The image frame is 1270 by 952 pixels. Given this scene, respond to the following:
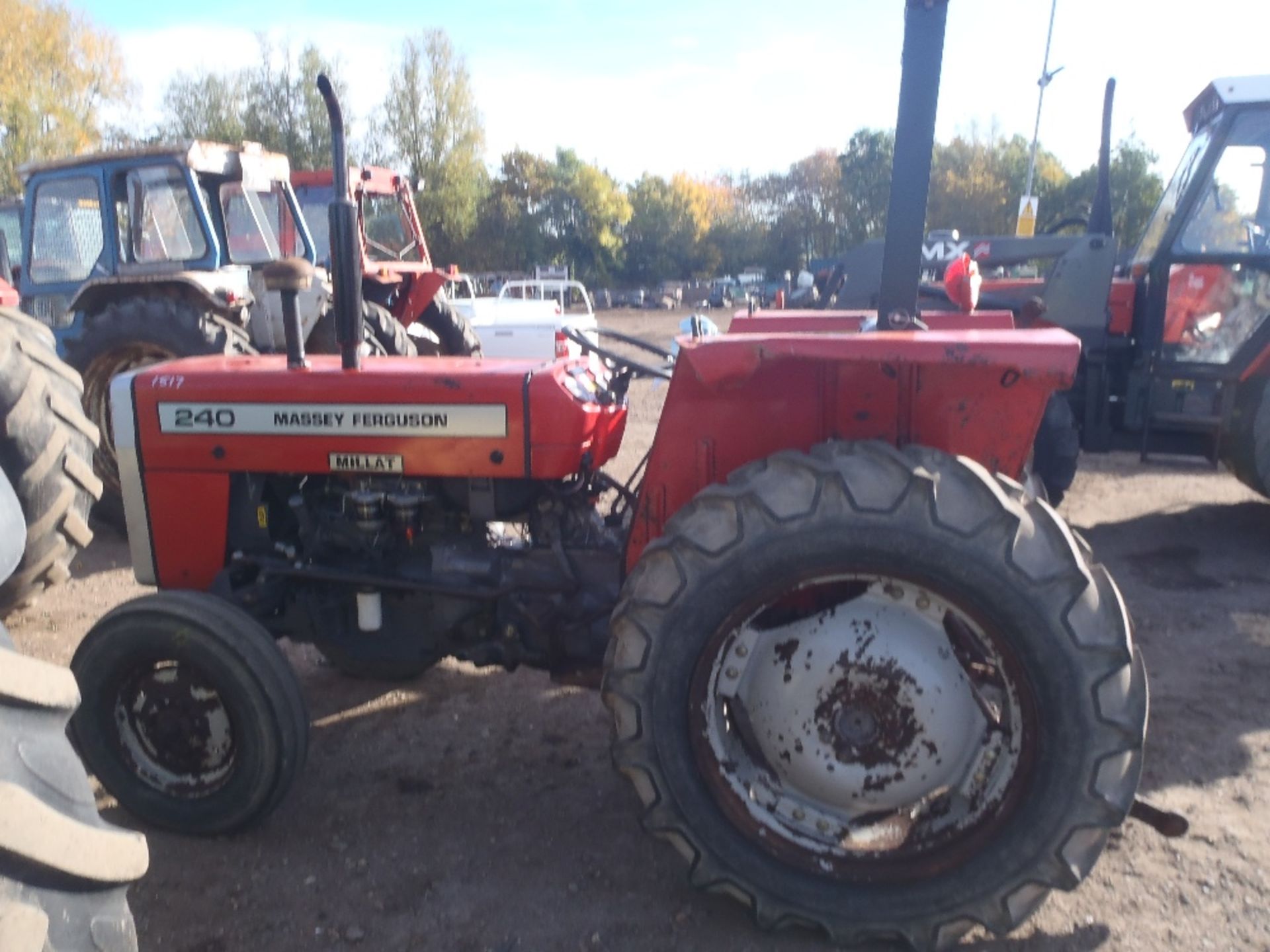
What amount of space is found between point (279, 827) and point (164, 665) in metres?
0.56

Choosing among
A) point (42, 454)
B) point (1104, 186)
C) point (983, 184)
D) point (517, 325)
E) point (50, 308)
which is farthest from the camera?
point (983, 184)

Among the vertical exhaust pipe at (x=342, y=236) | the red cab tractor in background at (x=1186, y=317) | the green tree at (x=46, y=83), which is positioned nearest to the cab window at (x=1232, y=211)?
the red cab tractor in background at (x=1186, y=317)

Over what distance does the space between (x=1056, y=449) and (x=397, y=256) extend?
6.31 meters

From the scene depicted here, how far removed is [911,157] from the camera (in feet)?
7.91

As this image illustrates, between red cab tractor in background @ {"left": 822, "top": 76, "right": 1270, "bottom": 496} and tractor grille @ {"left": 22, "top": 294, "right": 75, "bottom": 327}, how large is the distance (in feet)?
18.8

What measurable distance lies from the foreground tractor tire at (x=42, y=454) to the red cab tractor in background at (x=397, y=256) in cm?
288

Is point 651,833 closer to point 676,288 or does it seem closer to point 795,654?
point 795,654

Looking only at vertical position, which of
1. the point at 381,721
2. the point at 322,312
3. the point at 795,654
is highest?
the point at 322,312

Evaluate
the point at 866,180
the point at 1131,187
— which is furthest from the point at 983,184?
the point at 1131,187

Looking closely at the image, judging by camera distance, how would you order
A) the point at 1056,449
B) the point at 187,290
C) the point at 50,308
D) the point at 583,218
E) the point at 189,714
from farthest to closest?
the point at 583,218
the point at 50,308
the point at 187,290
the point at 1056,449
the point at 189,714

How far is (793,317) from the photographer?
3.19m

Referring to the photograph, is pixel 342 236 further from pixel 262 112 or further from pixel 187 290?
pixel 262 112

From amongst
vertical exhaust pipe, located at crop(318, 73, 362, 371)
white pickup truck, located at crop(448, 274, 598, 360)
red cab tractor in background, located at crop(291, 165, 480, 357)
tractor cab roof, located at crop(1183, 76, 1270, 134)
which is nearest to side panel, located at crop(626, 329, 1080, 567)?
vertical exhaust pipe, located at crop(318, 73, 362, 371)

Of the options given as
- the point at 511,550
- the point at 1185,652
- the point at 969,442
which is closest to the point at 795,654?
the point at 969,442
